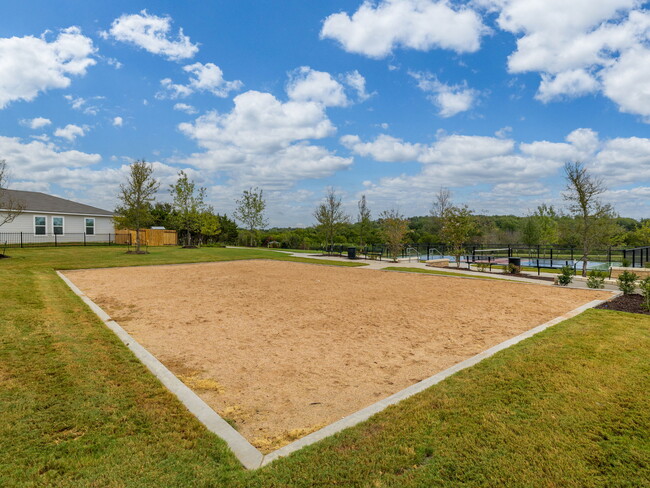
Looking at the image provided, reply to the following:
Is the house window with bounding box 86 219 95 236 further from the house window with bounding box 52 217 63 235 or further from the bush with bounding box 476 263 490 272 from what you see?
the bush with bounding box 476 263 490 272

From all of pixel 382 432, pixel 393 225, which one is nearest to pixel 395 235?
pixel 393 225

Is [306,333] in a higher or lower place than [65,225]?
lower

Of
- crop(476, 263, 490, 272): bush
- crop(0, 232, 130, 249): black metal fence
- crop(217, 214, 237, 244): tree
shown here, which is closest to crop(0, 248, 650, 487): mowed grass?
crop(476, 263, 490, 272): bush

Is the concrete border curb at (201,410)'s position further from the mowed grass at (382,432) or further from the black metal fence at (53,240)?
the black metal fence at (53,240)

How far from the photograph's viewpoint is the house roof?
2950cm

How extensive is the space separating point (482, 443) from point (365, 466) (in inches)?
41.3

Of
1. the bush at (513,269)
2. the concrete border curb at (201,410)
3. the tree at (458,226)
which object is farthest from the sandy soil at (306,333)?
the tree at (458,226)

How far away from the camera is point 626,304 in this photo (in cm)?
883

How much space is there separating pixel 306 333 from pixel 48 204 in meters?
35.7

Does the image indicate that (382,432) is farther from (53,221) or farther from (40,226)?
(53,221)

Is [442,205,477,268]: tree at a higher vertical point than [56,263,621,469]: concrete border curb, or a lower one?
higher

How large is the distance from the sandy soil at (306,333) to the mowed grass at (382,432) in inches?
23.0

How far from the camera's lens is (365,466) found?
2.62 metres

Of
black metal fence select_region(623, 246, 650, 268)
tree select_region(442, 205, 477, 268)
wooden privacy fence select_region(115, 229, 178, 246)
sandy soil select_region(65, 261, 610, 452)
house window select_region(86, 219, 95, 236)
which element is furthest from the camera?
wooden privacy fence select_region(115, 229, 178, 246)
